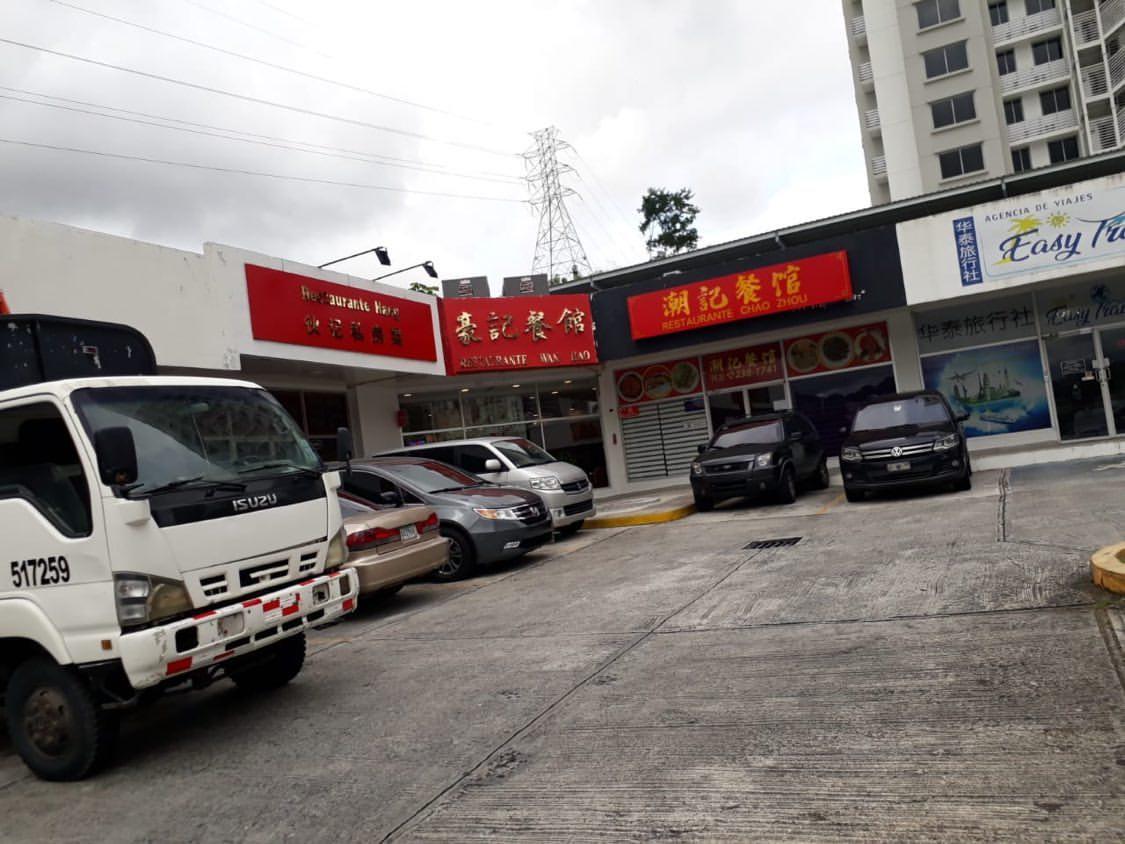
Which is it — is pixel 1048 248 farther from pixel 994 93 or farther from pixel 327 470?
pixel 994 93

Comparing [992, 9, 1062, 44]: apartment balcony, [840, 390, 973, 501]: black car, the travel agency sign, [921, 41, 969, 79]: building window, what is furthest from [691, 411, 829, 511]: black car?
[992, 9, 1062, 44]: apartment balcony

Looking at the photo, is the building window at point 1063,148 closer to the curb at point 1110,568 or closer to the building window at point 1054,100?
the building window at point 1054,100

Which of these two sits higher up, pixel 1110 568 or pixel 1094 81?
pixel 1094 81

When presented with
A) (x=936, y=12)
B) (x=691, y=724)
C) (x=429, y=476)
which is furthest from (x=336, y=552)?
(x=936, y=12)

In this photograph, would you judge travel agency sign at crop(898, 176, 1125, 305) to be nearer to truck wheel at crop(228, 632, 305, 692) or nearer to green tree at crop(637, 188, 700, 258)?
truck wheel at crop(228, 632, 305, 692)

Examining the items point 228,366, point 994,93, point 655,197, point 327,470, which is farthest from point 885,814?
point 655,197

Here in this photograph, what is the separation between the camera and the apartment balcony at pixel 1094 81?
128 ft

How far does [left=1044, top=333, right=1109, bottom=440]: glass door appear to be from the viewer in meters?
16.7

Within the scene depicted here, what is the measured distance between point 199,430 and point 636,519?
31.3 ft

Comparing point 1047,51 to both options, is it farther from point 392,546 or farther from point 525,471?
point 392,546

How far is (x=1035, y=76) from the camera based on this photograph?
40.7 meters

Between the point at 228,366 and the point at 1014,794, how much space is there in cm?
A: 1116

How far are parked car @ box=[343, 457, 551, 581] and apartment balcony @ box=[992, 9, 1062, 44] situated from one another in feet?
141

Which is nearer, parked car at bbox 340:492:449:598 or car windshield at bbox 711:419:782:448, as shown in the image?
parked car at bbox 340:492:449:598
